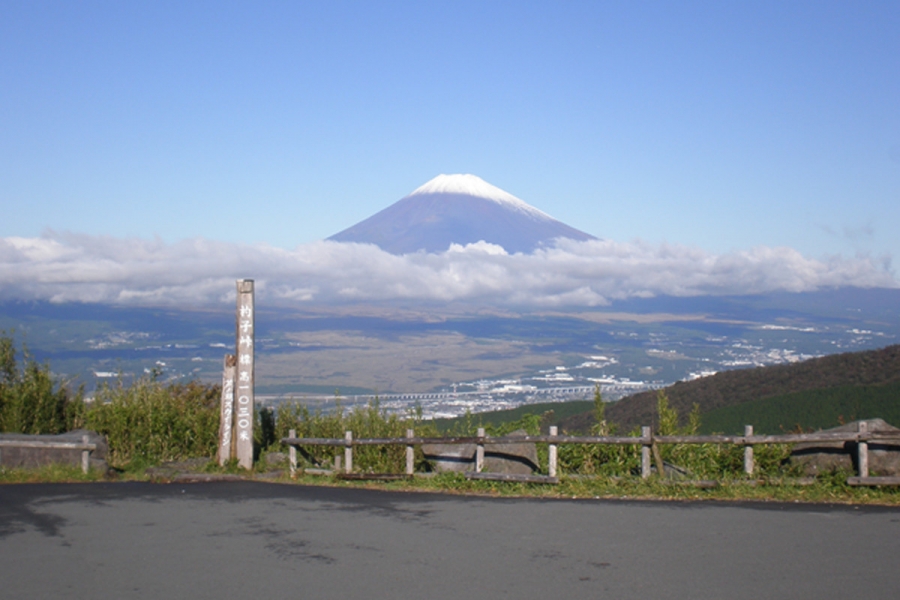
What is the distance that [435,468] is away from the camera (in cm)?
1356

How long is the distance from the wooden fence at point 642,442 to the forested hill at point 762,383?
17.4 metres

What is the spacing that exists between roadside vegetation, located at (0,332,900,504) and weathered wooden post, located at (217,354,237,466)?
1.03ft

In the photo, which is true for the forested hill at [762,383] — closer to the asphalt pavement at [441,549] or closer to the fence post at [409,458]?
the fence post at [409,458]

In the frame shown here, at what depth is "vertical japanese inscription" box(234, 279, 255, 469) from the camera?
14195 millimetres

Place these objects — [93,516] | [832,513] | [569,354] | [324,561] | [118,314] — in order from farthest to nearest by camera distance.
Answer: [118,314] → [569,354] → [93,516] → [832,513] → [324,561]

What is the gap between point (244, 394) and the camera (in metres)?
14.3

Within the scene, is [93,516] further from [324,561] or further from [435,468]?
[435,468]

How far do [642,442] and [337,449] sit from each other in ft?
18.9

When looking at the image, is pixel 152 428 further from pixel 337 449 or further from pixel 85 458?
pixel 337 449

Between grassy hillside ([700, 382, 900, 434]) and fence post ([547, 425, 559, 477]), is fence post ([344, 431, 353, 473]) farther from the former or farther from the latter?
grassy hillside ([700, 382, 900, 434])

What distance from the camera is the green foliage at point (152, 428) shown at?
15.4m

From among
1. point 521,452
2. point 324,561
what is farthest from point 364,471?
point 324,561

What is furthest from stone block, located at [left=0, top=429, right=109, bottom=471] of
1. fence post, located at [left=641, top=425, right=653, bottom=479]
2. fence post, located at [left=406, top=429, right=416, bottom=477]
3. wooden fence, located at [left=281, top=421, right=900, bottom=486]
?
fence post, located at [left=641, top=425, right=653, bottom=479]

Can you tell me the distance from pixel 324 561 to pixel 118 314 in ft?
603
